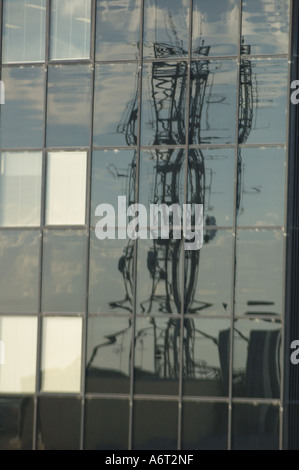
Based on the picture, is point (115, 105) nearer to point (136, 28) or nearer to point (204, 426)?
point (136, 28)

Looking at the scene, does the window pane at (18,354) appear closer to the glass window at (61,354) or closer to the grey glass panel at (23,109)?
the glass window at (61,354)

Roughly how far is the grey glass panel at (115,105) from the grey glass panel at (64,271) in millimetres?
2084

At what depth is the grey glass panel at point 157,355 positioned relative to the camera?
740 inches

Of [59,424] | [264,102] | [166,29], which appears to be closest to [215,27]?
[166,29]

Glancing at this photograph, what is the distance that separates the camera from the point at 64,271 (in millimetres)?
19391

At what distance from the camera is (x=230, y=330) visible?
61.2 feet

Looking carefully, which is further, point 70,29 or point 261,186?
point 70,29

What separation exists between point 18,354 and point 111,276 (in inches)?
101

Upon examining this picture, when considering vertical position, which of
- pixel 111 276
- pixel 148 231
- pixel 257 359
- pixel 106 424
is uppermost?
pixel 148 231

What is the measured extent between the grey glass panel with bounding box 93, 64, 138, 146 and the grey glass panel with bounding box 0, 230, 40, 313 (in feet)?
8.36

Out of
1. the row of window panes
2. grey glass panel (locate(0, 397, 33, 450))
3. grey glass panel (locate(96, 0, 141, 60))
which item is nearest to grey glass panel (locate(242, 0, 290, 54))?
the row of window panes

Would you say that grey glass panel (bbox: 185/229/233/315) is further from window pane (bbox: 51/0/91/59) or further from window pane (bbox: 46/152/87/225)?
window pane (bbox: 51/0/91/59)
